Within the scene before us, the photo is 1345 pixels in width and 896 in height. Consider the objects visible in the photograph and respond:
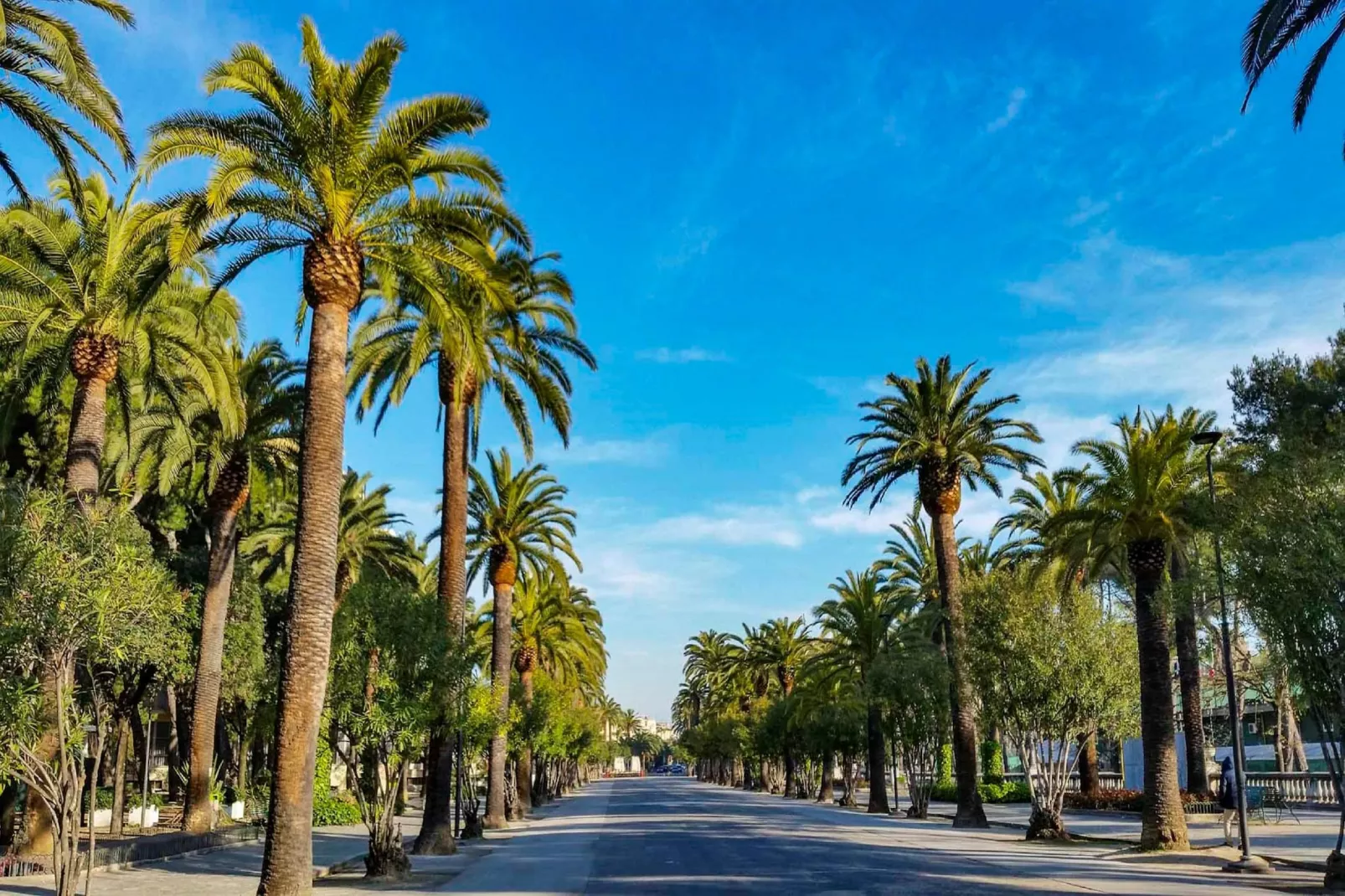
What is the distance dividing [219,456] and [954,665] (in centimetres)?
2320

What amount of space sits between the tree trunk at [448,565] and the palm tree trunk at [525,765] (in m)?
21.1

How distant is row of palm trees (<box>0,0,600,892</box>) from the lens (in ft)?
50.8

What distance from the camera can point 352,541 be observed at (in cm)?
4325

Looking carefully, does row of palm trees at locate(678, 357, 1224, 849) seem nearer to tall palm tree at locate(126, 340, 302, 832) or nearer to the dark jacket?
the dark jacket

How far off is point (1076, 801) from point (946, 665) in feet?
34.6

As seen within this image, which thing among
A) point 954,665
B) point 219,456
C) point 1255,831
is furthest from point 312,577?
point 1255,831

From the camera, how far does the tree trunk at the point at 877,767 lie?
46156 mm

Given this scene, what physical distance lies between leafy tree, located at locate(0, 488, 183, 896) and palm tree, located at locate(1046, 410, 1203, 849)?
67.4 ft

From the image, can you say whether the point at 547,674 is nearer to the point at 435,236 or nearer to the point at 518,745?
the point at 518,745

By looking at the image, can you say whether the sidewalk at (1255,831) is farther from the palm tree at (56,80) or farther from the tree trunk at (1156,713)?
the palm tree at (56,80)

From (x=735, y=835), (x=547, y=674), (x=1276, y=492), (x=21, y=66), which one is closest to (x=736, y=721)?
(x=547, y=674)

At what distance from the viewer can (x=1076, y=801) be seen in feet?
136

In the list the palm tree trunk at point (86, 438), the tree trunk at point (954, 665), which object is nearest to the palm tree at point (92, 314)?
the palm tree trunk at point (86, 438)

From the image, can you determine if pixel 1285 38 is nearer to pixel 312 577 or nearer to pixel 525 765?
pixel 312 577
